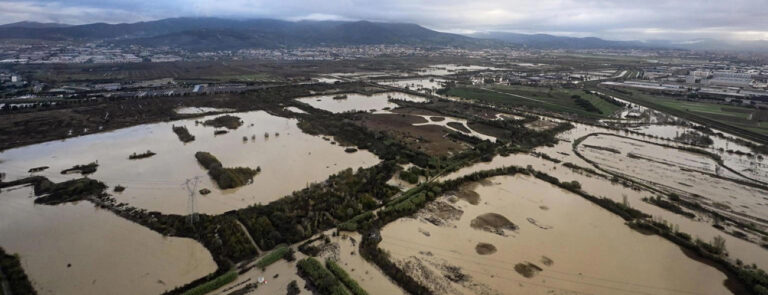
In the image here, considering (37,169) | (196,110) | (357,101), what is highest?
(357,101)

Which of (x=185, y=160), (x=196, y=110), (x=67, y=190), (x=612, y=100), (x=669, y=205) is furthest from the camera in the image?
(x=612, y=100)

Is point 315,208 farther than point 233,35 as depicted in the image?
No

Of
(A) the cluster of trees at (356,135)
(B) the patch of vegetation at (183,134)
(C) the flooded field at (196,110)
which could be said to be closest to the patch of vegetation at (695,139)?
(A) the cluster of trees at (356,135)

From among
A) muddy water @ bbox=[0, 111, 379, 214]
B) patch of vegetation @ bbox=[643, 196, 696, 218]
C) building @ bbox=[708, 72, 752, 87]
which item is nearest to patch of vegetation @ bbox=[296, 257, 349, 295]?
muddy water @ bbox=[0, 111, 379, 214]

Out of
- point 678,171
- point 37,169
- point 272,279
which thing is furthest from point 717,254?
point 37,169

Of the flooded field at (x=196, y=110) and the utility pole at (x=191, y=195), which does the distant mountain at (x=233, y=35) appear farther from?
the utility pole at (x=191, y=195)

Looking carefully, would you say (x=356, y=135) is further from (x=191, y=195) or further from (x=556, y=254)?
(x=556, y=254)

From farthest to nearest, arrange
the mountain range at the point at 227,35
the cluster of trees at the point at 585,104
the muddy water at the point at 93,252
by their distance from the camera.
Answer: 1. the mountain range at the point at 227,35
2. the cluster of trees at the point at 585,104
3. the muddy water at the point at 93,252
